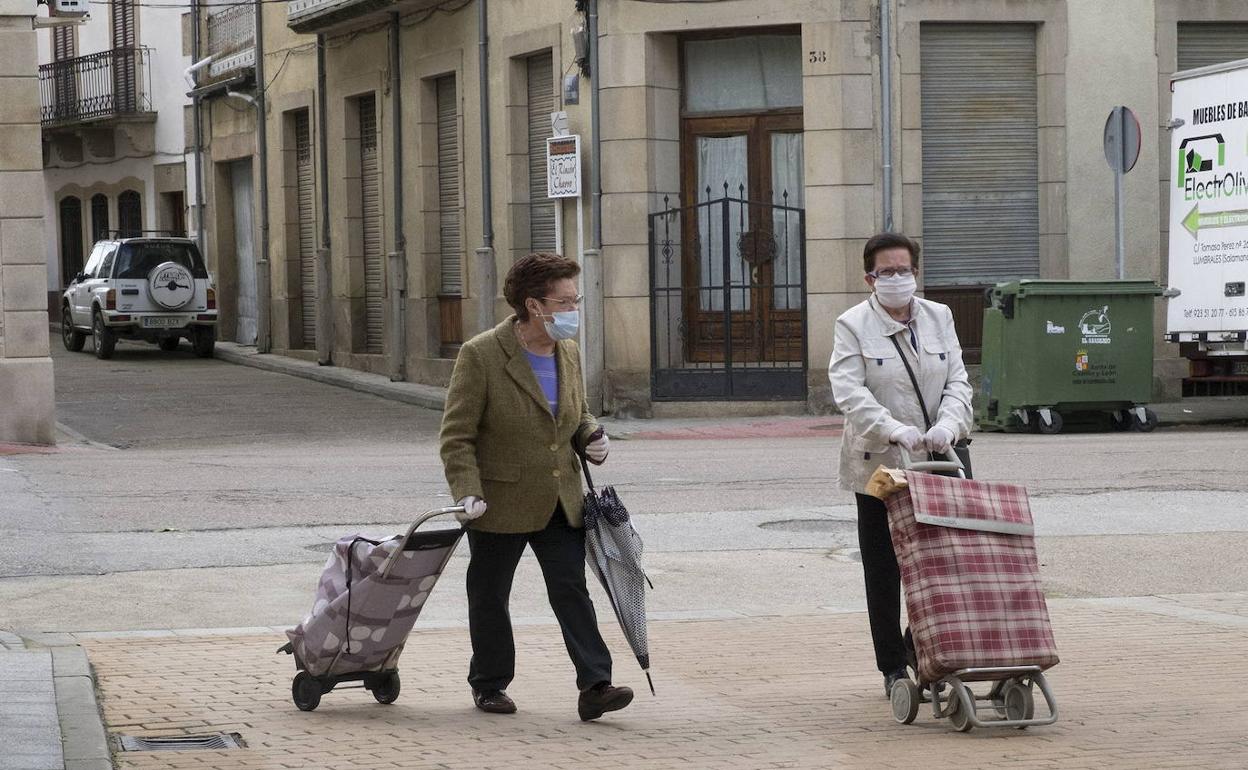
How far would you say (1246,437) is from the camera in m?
17.3

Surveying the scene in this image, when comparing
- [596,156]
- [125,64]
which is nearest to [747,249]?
[596,156]

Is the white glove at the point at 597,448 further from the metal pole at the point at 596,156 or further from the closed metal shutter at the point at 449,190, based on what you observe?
the closed metal shutter at the point at 449,190

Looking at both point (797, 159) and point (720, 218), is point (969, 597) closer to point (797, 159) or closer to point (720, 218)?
point (720, 218)

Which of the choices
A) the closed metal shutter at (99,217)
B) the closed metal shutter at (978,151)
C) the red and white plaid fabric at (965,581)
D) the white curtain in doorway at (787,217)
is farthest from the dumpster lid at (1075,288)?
the closed metal shutter at (99,217)

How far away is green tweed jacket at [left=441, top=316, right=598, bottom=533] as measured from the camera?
6.64 m

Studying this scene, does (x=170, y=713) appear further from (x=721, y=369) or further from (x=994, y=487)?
(x=721, y=369)

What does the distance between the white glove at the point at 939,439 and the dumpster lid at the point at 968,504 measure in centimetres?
18

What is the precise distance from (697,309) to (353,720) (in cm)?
1445

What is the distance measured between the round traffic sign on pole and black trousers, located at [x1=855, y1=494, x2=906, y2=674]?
1262 centimetres

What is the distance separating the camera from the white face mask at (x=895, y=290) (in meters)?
6.89

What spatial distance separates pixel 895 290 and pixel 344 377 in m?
19.9

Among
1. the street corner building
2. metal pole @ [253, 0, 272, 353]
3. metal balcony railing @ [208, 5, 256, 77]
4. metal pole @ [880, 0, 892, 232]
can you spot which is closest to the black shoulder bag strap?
the street corner building

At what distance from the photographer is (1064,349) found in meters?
17.9

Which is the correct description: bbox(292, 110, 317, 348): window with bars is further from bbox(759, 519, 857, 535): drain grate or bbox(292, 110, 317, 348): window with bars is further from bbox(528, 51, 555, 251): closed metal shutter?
bbox(759, 519, 857, 535): drain grate
